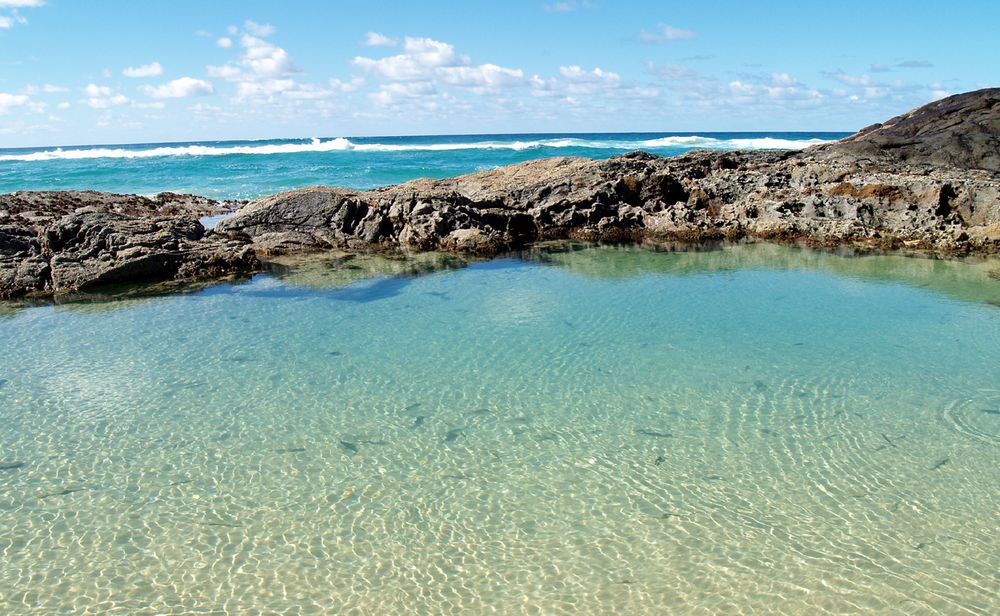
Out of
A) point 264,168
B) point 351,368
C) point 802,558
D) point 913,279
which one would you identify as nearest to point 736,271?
point 913,279

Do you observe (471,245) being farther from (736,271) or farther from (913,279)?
(913,279)

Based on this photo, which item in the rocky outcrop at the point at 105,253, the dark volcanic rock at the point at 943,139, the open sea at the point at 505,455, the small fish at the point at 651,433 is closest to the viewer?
the open sea at the point at 505,455

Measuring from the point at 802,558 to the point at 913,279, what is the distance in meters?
11.1

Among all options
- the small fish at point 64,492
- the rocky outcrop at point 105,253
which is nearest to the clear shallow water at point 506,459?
the small fish at point 64,492

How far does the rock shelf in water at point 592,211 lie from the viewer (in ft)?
49.5

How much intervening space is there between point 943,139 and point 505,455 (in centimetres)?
2223

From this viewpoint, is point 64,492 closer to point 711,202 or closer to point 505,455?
point 505,455

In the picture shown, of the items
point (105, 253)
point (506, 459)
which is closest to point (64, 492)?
point (506, 459)

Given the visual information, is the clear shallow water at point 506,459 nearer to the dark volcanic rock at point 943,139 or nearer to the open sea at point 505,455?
the open sea at point 505,455

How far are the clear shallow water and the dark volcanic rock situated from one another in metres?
11.3

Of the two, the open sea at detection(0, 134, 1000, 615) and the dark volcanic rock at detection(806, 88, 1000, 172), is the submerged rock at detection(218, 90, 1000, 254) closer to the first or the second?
the dark volcanic rock at detection(806, 88, 1000, 172)

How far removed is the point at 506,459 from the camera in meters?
6.92

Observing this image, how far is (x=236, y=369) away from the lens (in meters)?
9.41

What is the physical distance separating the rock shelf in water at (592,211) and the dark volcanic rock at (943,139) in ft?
0.18
